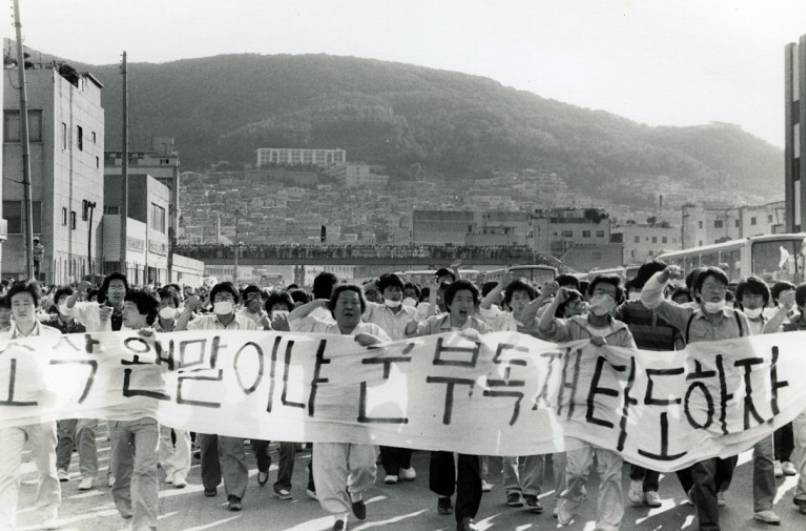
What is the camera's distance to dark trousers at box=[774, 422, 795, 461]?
958 cm

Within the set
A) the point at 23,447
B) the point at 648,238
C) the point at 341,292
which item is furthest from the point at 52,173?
the point at 648,238

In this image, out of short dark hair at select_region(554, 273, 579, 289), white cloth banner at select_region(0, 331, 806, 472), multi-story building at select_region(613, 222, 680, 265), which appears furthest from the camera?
multi-story building at select_region(613, 222, 680, 265)

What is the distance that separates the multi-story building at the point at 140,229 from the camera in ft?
172

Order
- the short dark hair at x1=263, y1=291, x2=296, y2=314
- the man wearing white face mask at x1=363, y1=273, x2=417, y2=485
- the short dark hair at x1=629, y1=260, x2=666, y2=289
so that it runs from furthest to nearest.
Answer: the short dark hair at x1=263, y1=291, x2=296, y2=314
the man wearing white face mask at x1=363, y1=273, x2=417, y2=485
the short dark hair at x1=629, y1=260, x2=666, y2=289

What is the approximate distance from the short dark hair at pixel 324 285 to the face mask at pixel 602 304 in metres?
2.42

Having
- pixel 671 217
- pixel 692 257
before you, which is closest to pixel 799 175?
pixel 692 257

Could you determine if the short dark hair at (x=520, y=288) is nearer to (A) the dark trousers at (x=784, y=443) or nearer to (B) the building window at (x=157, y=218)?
(A) the dark trousers at (x=784, y=443)

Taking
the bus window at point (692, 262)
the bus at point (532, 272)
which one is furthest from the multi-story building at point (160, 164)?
the bus window at point (692, 262)

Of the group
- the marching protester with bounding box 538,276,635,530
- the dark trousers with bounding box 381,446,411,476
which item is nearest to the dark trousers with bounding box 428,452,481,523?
the marching protester with bounding box 538,276,635,530

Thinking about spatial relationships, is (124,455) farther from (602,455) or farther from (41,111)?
(41,111)

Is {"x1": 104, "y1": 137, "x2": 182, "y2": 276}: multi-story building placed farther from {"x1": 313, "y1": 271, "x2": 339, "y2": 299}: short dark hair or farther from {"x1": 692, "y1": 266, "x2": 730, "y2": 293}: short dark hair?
{"x1": 692, "y1": 266, "x2": 730, "y2": 293}: short dark hair

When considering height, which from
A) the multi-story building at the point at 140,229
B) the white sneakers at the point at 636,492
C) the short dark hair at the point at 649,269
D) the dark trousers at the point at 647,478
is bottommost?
the white sneakers at the point at 636,492

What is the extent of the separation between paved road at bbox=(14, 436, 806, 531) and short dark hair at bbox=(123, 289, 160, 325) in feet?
5.14

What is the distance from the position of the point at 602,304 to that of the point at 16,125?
4031 centimetres
